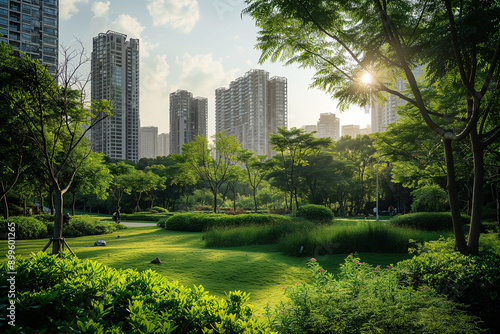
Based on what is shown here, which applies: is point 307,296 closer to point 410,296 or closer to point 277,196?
point 410,296

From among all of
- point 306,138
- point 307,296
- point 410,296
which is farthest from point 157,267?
point 306,138

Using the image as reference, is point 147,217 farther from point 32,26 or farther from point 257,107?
point 32,26

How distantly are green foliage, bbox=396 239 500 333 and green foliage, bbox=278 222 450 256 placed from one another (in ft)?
15.4

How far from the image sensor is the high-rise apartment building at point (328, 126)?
63.9 m

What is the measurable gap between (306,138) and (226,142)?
847cm

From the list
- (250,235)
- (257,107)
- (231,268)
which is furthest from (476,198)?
(257,107)

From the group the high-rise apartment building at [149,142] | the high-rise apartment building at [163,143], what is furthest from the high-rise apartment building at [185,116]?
the high-rise apartment building at [149,142]

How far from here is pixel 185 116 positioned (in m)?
57.5

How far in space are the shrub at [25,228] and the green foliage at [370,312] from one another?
14.6 meters

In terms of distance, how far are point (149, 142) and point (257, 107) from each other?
2082 inches

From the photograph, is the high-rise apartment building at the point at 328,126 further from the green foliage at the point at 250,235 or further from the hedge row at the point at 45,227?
the green foliage at the point at 250,235

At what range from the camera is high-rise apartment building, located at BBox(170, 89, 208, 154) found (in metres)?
56.9

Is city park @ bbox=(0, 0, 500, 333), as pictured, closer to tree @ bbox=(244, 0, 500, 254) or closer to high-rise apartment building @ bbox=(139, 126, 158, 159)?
tree @ bbox=(244, 0, 500, 254)

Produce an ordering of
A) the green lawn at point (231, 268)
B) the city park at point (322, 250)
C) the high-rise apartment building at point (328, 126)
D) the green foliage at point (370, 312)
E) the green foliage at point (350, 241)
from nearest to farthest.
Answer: the city park at point (322, 250)
the green foliage at point (370, 312)
the green lawn at point (231, 268)
the green foliage at point (350, 241)
the high-rise apartment building at point (328, 126)
